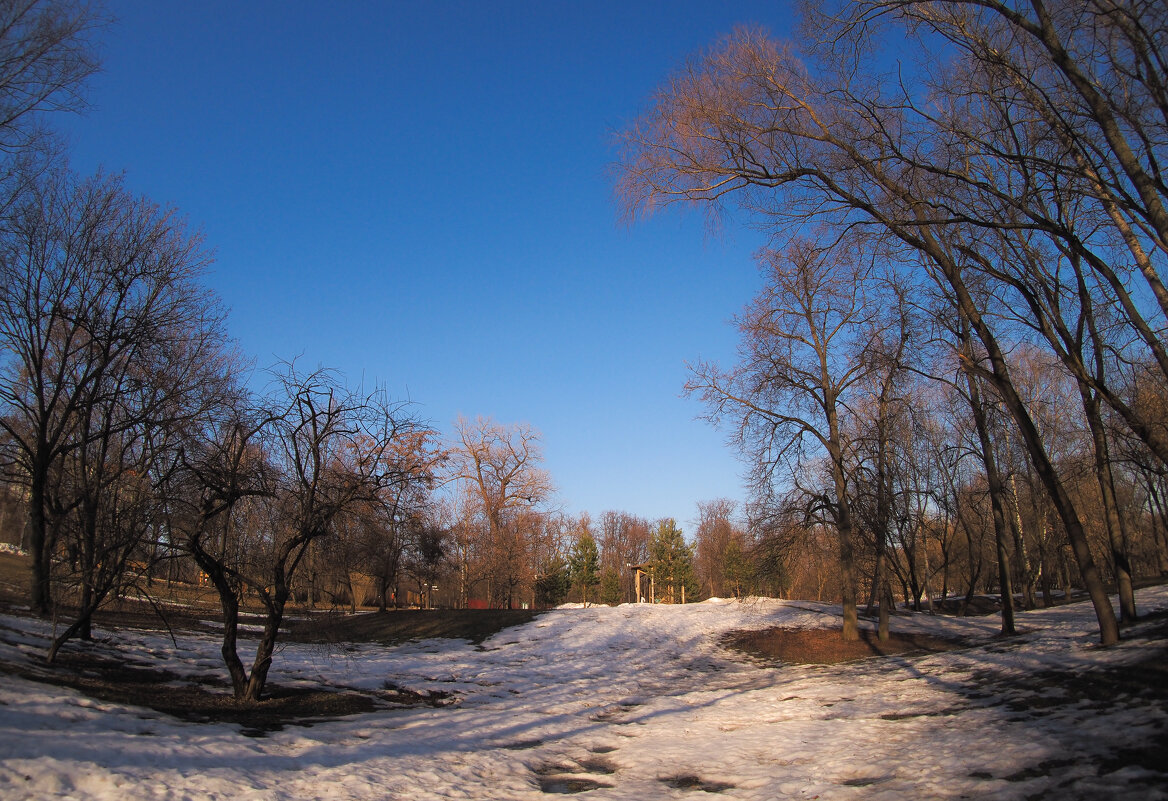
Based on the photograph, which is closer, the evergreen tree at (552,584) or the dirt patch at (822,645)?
the dirt patch at (822,645)

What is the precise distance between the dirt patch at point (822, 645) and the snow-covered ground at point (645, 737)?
5.87ft

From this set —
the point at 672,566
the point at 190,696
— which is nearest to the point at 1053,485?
the point at 190,696

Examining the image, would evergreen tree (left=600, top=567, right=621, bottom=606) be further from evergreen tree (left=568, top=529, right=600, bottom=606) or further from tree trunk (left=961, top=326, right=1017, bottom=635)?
tree trunk (left=961, top=326, right=1017, bottom=635)

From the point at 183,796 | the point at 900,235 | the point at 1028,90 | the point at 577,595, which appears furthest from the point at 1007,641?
the point at 577,595

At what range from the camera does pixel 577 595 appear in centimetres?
6003

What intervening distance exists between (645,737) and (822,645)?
10.5 m

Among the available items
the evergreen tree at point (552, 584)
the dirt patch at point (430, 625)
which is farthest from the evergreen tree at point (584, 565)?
the dirt patch at point (430, 625)

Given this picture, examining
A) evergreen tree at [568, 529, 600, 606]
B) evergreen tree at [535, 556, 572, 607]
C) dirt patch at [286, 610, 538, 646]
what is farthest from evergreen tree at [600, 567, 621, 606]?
dirt patch at [286, 610, 538, 646]

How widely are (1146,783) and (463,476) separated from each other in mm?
43990

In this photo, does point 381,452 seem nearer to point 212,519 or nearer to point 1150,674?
point 212,519

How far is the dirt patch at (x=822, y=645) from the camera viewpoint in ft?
59.5

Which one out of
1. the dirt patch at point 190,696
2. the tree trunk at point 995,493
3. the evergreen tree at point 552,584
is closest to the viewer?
the dirt patch at point 190,696

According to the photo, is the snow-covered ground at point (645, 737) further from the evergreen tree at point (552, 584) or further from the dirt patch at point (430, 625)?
the evergreen tree at point (552, 584)

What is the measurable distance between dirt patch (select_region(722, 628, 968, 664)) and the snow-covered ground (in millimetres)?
1789
